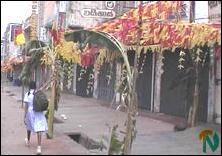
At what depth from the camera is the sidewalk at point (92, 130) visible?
583cm

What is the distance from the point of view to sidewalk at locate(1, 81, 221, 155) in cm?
583

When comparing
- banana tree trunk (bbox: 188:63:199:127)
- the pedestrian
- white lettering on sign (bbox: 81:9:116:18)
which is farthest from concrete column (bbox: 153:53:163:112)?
white lettering on sign (bbox: 81:9:116:18)

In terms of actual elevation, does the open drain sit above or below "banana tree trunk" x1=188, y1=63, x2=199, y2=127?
below

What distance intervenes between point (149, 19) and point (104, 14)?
7.92 ft

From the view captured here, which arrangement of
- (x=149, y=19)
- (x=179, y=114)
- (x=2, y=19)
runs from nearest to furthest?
(x=2, y=19) < (x=149, y=19) < (x=179, y=114)

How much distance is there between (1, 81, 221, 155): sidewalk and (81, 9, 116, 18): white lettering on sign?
1.05 m

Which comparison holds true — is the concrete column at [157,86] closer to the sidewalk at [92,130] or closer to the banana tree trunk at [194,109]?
the sidewalk at [92,130]

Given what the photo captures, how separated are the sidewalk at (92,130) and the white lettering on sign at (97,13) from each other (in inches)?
41.3

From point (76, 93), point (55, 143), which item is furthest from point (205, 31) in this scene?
point (76, 93)

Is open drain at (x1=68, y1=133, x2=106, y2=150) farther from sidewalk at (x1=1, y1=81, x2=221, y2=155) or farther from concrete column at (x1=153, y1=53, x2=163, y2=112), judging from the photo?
concrete column at (x1=153, y1=53, x2=163, y2=112)

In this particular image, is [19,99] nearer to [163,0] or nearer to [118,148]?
[118,148]

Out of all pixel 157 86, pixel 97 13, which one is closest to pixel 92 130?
pixel 157 86

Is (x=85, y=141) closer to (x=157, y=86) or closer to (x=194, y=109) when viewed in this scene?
(x=194, y=109)

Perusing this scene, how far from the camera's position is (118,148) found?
5.17m
